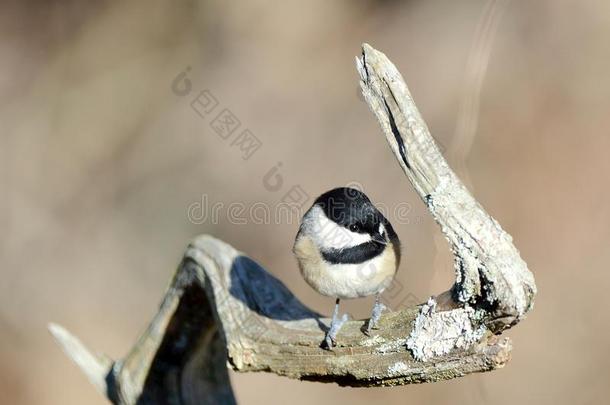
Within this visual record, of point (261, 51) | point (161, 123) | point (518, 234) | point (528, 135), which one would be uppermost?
point (261, 51)

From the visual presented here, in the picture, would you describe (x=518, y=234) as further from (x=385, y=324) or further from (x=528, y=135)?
(x=385, y=324)

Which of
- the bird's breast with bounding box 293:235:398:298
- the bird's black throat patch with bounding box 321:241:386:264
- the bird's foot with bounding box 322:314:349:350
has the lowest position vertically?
the bird's foot with bounding box 322:314:349:350

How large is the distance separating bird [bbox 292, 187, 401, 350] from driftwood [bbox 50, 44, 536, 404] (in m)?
0.11

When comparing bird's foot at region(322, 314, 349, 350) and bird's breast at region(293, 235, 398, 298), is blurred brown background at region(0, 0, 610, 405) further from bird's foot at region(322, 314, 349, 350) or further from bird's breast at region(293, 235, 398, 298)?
bird's foot at region(322, 314, 349, 350)

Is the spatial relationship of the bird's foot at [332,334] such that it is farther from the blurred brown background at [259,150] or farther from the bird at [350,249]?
the blurred brown background at [259,150]

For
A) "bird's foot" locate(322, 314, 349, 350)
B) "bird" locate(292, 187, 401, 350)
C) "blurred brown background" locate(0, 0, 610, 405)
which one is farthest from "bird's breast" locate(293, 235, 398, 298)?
"blurred brown background" locate(0, 0, 610, 405)

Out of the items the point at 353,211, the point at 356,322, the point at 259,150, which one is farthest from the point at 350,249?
the point at 259,150

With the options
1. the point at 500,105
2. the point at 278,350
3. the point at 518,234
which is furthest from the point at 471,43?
the point at 278,350

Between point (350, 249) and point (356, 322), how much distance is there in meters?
0.31

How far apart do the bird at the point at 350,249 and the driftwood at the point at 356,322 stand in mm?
114

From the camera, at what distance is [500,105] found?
12.3 ft

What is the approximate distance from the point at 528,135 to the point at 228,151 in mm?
1685

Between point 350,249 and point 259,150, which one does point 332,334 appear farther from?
A: point 259,150

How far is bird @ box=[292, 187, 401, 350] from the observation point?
2215 mm
